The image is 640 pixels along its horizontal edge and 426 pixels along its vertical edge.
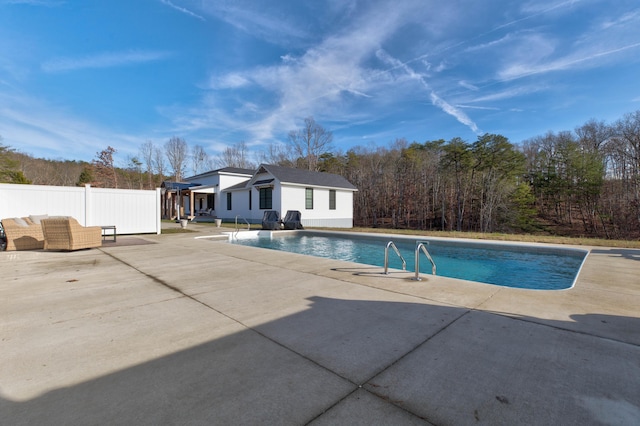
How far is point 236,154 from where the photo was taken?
4000 centimetres

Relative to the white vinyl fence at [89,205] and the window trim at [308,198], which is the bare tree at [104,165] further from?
the window trim at [308,198]

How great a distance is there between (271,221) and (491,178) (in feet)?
56.1

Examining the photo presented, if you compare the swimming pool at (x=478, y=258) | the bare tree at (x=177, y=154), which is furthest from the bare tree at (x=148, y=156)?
the swimming pool at (x=478, y=258)

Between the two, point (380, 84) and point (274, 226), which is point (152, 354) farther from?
point (380, 84)

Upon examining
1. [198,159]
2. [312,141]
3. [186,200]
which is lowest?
[186,200]

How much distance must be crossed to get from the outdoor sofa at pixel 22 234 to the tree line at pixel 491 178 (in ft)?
63.2

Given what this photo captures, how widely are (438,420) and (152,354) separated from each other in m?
2.10

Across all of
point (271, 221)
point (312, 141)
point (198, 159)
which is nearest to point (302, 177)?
point (271, 221)

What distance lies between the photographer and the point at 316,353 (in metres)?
2.19

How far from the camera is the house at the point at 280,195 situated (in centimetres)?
1834

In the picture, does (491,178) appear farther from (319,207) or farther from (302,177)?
(302,177)

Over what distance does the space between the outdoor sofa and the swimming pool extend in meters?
5.86

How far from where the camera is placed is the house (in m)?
18.3

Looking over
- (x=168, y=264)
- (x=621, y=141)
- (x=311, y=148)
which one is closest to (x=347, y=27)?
(x=168, y=264)
